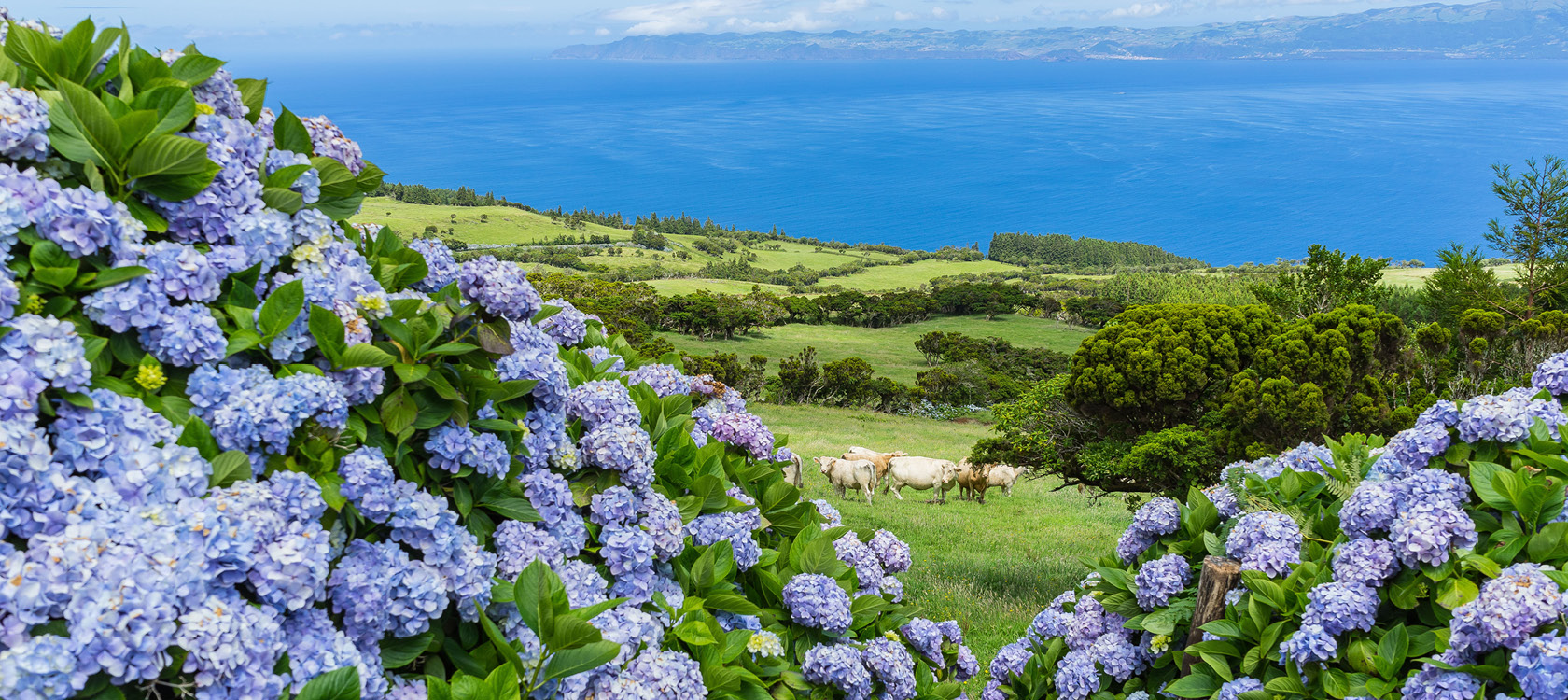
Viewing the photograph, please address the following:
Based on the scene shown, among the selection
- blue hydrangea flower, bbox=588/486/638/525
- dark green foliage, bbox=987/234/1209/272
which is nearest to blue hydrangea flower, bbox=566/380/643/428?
blue hydrangea flower, bbox=588/486/638/525

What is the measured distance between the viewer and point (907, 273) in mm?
115938

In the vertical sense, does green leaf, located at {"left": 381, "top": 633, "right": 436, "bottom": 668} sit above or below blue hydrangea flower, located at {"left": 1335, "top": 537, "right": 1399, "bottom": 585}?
above

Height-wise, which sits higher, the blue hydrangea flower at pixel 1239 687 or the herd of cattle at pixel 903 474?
the blue hydrangea flower at pixel 1239 687

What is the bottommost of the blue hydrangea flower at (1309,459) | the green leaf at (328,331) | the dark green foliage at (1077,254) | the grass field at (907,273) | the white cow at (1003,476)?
the dark green foliage at (1077,254)

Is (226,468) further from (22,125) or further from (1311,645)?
(1311,645)

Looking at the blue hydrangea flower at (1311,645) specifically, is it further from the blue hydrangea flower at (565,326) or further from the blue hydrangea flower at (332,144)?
the blue hydrangea flower at (332,144)

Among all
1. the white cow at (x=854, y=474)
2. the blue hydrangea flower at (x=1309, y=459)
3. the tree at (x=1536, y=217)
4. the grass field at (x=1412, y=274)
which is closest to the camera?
the blue hydrangea flower at (x=1309, y=459)

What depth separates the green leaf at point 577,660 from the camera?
2.43m

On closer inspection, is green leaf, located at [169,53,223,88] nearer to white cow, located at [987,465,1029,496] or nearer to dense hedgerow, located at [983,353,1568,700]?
dense hedgerow, located at [983,353,1568,700]

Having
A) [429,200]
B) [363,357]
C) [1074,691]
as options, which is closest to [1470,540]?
[1074,691]

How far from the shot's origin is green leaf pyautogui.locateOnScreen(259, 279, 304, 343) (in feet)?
7.82

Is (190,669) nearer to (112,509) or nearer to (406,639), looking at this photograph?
(112,509)

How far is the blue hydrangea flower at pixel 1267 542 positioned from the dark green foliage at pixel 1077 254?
13705 cm

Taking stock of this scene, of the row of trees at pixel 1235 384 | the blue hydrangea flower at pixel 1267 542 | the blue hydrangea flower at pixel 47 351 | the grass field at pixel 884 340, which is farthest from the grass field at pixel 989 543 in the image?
the grass field at pixel 884 340
